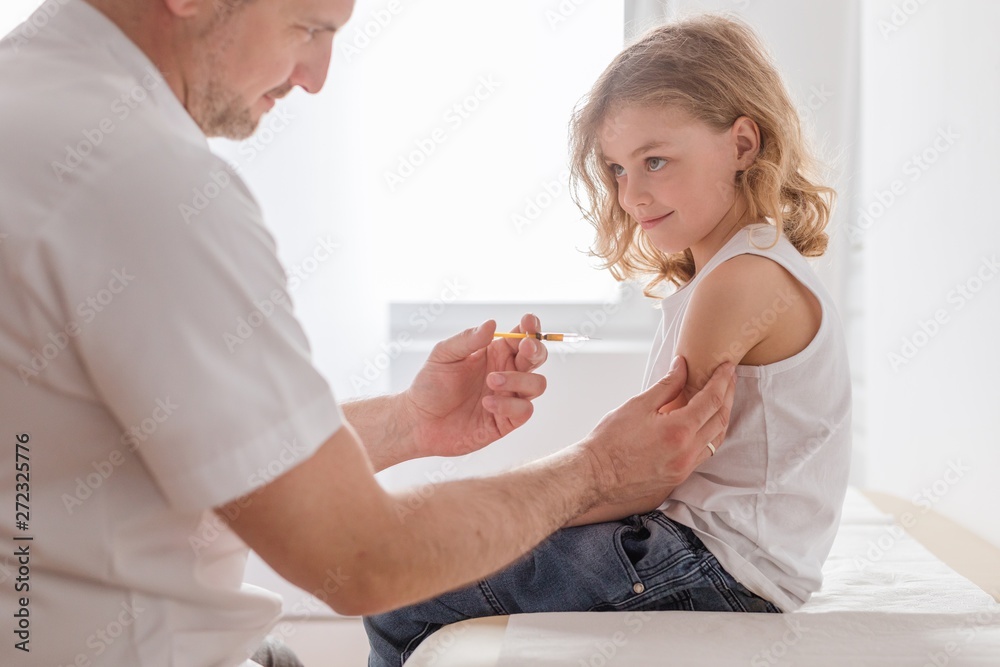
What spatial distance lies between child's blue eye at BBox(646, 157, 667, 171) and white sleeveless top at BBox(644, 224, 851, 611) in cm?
20

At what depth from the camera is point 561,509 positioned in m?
1.01

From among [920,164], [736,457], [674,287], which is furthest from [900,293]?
[736,457]

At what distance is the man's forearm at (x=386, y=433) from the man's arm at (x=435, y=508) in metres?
0.38

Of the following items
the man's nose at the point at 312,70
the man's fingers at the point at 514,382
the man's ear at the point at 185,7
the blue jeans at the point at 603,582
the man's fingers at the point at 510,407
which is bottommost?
the blue jeans at the point at 603,582

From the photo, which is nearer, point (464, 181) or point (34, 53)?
point (34, 53)

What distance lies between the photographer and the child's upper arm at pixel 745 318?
1.23 meters

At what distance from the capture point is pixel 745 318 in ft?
4.07

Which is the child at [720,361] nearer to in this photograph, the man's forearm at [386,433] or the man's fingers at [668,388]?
the man's fingers at [668,388]

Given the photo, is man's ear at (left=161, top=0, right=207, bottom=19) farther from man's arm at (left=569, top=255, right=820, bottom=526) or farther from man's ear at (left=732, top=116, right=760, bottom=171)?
man's ear at (left=732, top=116, right=760, bottom=171)

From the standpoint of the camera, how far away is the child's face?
4.58 feet

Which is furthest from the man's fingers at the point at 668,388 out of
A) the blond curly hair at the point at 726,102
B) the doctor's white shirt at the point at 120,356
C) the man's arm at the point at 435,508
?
the doctor's white shirt at the point at 120,356

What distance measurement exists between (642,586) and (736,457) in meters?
0.23

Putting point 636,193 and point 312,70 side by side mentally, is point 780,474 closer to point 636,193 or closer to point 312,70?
point 636,193

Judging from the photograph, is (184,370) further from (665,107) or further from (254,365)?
(665,107)
